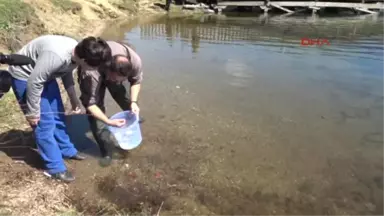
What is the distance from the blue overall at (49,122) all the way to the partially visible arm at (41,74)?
20 centimetres

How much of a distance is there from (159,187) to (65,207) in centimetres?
109

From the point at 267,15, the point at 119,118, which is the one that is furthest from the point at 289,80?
the point at 267,15

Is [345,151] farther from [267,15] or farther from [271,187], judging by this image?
[267,15]

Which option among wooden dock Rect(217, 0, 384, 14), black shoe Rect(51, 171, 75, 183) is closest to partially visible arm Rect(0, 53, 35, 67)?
black shoe Rect(51, 171, 75, 183)

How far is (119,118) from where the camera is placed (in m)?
4.78

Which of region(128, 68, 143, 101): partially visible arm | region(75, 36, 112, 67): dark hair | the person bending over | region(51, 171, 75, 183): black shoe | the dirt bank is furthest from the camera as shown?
region(128, 68, 143, 101): partially visible arm

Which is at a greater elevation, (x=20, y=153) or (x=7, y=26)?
(x=7, y=26)

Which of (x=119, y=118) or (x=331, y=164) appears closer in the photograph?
(x=119, y=118)

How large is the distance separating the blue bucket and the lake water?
30 cm

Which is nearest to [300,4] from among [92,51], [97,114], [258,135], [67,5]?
[67,5]

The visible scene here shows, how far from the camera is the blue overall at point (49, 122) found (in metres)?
4.17

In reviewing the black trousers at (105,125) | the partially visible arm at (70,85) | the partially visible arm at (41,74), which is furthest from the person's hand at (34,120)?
the black trousers at (105,125)

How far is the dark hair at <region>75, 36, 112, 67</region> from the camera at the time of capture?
3697 mm

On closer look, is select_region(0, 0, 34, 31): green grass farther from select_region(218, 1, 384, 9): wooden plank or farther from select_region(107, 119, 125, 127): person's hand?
select_region(218, 1, 384, 9): wooden plank
